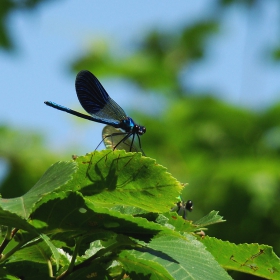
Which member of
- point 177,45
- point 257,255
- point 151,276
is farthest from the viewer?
point 177,45

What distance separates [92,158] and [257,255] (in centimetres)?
78

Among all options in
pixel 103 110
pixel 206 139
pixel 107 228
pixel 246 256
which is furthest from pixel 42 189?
pixel 206 139

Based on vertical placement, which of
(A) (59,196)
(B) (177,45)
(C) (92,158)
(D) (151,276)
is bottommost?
(D) (151,276)

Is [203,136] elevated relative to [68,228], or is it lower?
elevated

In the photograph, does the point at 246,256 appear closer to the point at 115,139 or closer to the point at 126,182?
the point at 126,182

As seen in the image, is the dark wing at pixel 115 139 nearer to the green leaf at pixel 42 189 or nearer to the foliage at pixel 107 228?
the foliage at pixel 107 228

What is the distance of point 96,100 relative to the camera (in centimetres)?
351

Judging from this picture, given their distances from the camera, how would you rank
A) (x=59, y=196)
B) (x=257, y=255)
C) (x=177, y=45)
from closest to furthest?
(x=59, y=196) < (x=257, y=255) < (x=177, y=45)

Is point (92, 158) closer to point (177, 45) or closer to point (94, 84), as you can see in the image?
point (94, 84)

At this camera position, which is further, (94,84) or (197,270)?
(94,84)

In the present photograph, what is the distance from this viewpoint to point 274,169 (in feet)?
27.0

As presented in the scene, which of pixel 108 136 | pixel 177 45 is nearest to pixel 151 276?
pixel 108 136

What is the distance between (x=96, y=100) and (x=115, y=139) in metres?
0.33

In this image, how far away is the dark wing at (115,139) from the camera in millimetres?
3151
